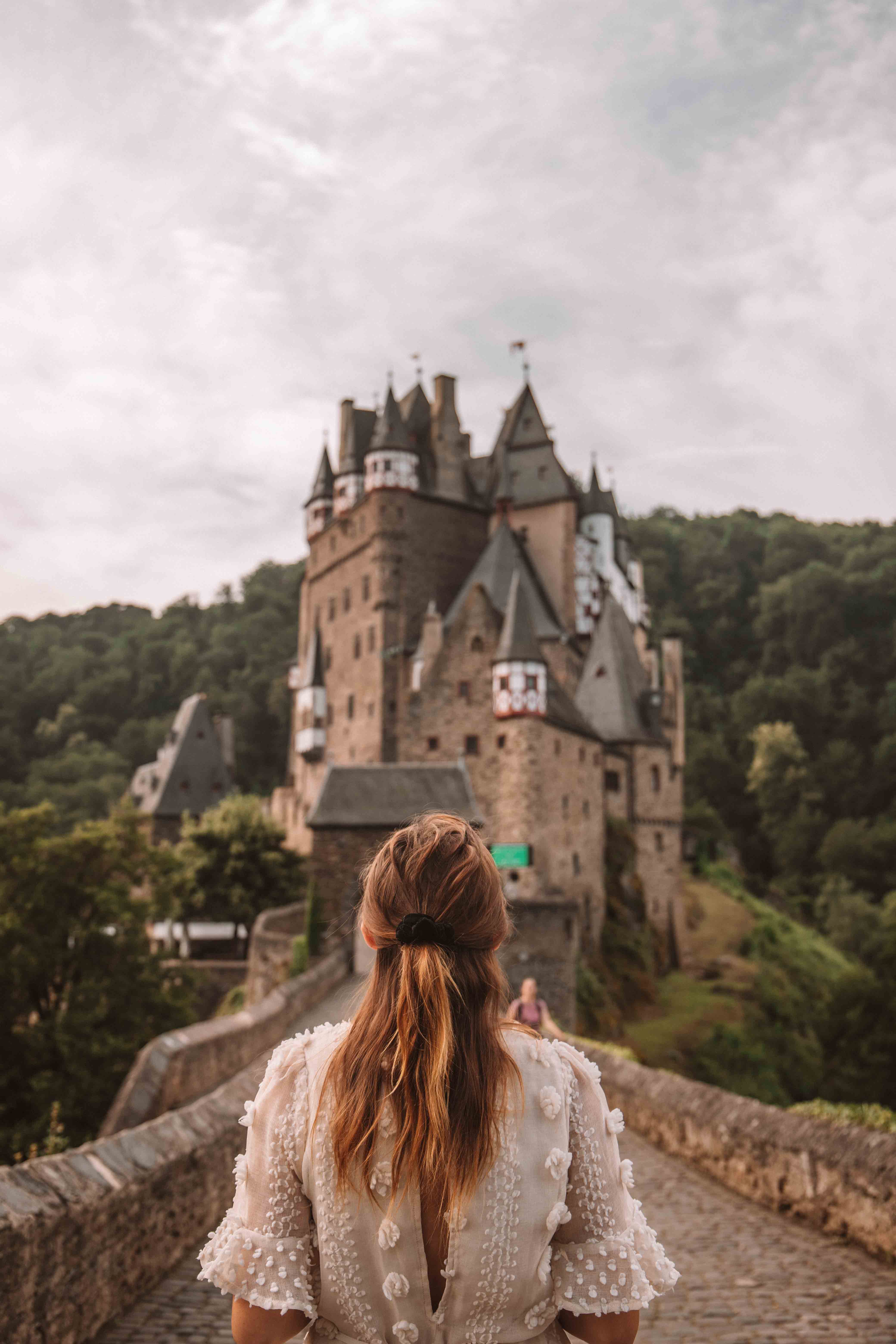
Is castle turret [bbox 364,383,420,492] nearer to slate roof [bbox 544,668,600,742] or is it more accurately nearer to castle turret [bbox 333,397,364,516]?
castle turret [bbox 333,397,364,516]

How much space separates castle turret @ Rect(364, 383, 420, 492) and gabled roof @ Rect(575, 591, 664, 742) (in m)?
10.1

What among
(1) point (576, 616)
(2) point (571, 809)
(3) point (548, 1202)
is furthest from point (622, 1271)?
(1) point (576, 616)

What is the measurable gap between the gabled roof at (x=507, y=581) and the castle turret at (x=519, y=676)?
4.04 metres

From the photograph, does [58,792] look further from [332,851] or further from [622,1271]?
[622,1271]

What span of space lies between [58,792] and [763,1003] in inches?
1912

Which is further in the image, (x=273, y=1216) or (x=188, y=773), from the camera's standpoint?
(x=188, y=773)

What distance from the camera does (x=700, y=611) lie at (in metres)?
89.8

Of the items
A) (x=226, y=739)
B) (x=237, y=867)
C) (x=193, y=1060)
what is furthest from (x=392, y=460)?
(x=193, y=1060)

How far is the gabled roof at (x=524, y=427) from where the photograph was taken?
49.2 meters

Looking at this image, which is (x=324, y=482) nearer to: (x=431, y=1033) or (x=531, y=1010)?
(x=531, y=1010)

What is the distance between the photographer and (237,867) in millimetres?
38875

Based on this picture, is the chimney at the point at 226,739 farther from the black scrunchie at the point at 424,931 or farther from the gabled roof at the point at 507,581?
the black scrunchie at the point at 424,931

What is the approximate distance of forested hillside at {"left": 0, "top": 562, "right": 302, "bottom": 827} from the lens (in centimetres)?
7700

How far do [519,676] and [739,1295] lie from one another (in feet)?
103
